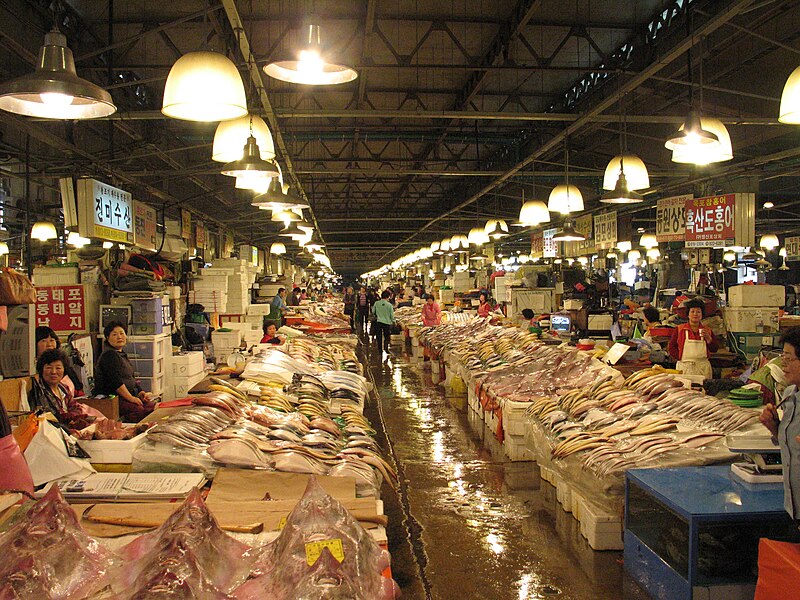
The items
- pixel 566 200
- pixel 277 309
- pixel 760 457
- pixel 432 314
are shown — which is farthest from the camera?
pixel 432 314

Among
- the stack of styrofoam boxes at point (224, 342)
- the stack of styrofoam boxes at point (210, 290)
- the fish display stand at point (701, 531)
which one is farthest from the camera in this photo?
the stack of styrofoam boxes at point (210, 290)

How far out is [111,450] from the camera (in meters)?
4.16

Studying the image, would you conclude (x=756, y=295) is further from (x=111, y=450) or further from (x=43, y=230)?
(x=43, y=230)

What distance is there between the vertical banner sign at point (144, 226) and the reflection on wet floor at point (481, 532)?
5.66 metres

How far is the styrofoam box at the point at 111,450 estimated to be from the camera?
163 inches

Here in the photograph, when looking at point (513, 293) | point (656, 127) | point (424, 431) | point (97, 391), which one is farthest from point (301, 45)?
point (513, 293)

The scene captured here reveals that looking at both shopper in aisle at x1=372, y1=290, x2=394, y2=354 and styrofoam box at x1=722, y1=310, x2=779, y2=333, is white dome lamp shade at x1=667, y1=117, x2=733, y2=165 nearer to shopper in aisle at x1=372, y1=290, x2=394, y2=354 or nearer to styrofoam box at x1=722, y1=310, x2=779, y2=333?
styrofoam box at x1=722, y1=310, x2=779, y2=333

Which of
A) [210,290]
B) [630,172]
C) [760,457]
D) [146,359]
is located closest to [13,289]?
[146,359]

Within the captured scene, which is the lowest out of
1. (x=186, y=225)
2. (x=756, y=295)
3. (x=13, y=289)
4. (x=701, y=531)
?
(x=701, y=531)

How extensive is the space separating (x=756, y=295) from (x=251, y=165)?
7.81 meters

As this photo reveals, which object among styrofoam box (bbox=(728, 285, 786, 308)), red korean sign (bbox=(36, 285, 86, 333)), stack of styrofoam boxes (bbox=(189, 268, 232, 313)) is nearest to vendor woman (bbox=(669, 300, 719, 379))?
styrofoam box (bbox=(728, 285, 786, 308))

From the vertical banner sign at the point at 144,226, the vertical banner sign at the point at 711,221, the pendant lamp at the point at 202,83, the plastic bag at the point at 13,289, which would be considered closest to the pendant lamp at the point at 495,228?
the vertical banner sign at the point at 711,221

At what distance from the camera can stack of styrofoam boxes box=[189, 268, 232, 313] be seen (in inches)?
536

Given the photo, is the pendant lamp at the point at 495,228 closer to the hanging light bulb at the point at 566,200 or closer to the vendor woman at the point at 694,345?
the hanging light bulb at the point at 566,200
